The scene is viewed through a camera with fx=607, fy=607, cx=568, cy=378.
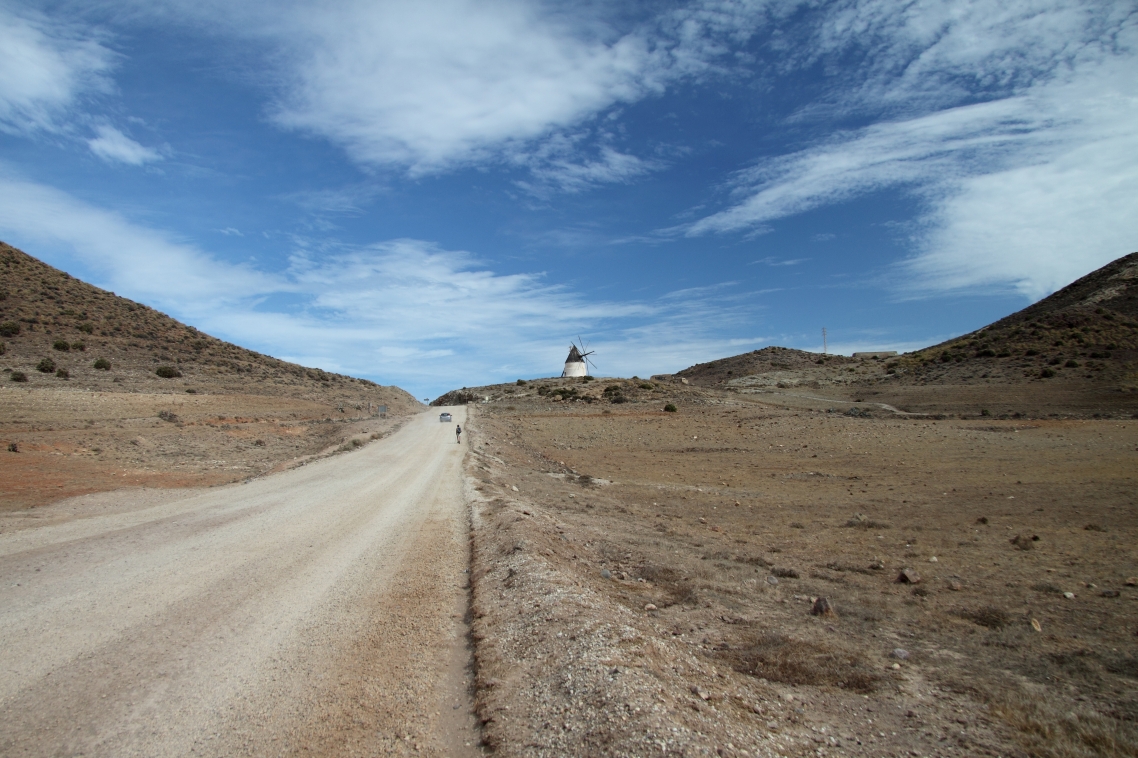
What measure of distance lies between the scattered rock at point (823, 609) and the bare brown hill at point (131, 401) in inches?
684

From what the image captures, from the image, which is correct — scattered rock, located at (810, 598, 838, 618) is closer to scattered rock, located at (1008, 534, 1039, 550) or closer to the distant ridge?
scattered rock, located at (1008, 534, 1039, 550)

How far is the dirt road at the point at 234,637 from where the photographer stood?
4562 mm

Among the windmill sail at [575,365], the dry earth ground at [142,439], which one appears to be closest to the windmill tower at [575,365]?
the windmill sail at [575,365]

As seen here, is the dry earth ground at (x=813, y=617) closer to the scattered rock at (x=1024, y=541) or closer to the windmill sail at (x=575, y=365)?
the scattered rock at (x=1024, y=541)

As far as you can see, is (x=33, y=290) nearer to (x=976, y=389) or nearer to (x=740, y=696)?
(x=740, y=696)

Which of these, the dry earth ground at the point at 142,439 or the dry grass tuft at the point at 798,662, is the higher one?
the dry earth ground at the point at 142,439

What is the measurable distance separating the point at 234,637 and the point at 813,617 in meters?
6.70

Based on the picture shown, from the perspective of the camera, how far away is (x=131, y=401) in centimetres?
3747

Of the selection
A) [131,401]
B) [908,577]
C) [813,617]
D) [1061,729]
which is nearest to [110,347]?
[131,401]

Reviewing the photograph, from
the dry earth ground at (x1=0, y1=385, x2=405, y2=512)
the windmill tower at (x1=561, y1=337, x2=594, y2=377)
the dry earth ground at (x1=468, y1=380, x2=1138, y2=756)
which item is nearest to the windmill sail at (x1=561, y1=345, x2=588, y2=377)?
the windmill tower at (x1=561, y1=337, x2=594, y2=377)

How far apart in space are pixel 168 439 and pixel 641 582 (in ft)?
88.2

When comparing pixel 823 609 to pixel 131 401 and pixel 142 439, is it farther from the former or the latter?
pixel 131 401

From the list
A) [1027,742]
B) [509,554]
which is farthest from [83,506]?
[1027,742]

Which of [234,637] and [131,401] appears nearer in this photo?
[234,637]
